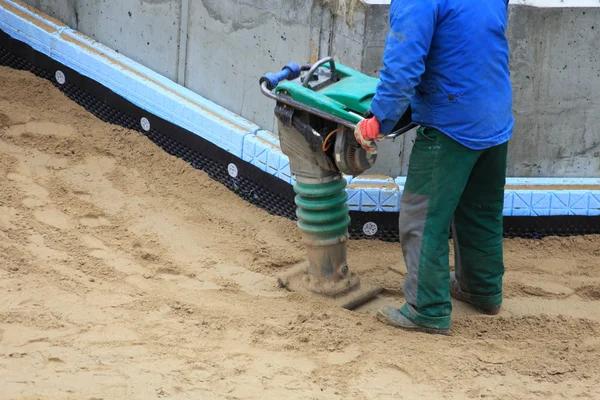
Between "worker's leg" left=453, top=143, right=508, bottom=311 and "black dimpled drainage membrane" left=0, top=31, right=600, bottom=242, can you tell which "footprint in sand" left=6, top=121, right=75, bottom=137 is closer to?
"black dimpled drainage membrane" left=0, top=31, right=600, bottom=242

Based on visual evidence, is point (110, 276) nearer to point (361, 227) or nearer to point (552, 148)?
point (361, 227)

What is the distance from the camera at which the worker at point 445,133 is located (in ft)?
13.4

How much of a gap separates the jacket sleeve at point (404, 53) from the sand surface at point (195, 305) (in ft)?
3.66

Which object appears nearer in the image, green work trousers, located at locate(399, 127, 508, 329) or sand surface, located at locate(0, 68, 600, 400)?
sand surface, located at locate(0, 68, 600, 400)

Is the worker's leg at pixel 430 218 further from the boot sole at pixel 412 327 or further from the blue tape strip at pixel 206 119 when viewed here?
the blue tape strip at pixel 206 119

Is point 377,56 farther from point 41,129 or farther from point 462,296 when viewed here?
point 41,129

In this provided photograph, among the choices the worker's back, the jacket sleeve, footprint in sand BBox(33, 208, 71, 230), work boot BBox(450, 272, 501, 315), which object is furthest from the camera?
footprint in sand BBox(33, 208, 71, 230)

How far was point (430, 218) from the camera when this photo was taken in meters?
4.38

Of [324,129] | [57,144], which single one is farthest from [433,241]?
[57,144]

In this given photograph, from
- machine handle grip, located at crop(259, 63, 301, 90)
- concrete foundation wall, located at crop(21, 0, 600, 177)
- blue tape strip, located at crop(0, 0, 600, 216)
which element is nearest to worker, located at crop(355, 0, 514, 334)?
machine handle grip, located at crop(259, 63, 301, 90)

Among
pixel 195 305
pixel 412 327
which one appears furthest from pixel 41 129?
pixel 412 327

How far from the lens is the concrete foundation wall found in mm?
5141

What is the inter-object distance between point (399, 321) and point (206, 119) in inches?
76.3

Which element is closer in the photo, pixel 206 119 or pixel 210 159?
pixel 206 119
